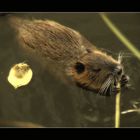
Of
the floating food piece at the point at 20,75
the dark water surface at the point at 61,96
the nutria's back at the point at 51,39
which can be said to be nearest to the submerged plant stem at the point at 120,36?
the dark water surface at the point at 61,96

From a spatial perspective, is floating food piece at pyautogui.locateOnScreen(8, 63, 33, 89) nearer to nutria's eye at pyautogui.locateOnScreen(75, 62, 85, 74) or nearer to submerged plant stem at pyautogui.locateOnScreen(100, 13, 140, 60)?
nutria's eye at pyautogui.locateOnScreen(75, 62, 85, 74)

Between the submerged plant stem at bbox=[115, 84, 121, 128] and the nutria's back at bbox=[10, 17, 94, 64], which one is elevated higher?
the nutria's back at bbox=[10, 17, 94, 64]

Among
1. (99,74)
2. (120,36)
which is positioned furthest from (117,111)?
(120,36)

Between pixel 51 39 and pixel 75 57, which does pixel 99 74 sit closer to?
pixel 75 57

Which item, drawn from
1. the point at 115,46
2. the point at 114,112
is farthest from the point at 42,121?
the point at 115,46

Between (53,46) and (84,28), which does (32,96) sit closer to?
(53,46)

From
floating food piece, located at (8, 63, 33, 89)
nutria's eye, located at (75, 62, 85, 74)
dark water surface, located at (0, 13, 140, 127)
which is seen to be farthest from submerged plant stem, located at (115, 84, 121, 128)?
floating food piece, located at (8, 63, 33, 89)
